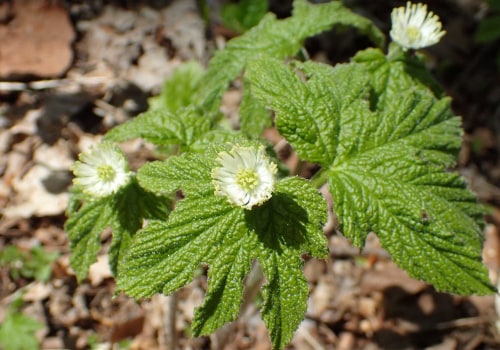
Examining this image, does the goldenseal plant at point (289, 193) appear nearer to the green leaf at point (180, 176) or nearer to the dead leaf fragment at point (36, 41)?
the green leaf at point (180, 176)

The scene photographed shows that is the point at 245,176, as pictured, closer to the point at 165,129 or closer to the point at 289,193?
the point at 289,193

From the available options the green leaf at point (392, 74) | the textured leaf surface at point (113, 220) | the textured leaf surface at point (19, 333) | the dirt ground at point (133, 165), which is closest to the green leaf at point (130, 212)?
the textured leaf surface at point (113, 220)

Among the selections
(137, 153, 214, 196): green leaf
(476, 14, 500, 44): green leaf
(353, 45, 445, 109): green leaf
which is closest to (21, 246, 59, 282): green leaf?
(137, 153, 214, 196): green leaf

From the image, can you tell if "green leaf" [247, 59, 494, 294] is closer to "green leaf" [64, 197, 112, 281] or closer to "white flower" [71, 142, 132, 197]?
"white flower" [71, 142, 132, 197]

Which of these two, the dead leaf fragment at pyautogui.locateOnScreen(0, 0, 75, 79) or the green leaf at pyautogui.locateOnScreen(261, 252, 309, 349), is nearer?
the green leaf at pyautogui.locateOnScreen(261, 252, 309, 349)

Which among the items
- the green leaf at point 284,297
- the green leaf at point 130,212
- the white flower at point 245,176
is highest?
the white flower at point 245,176

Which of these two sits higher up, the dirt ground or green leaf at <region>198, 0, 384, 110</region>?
green leaf at <region>198, 0, 384, 110</region>

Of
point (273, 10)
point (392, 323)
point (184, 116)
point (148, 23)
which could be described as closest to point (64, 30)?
point (148, 23)

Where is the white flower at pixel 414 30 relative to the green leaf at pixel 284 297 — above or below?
above

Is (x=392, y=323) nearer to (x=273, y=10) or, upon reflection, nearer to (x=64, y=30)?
(x=273, y=10)
